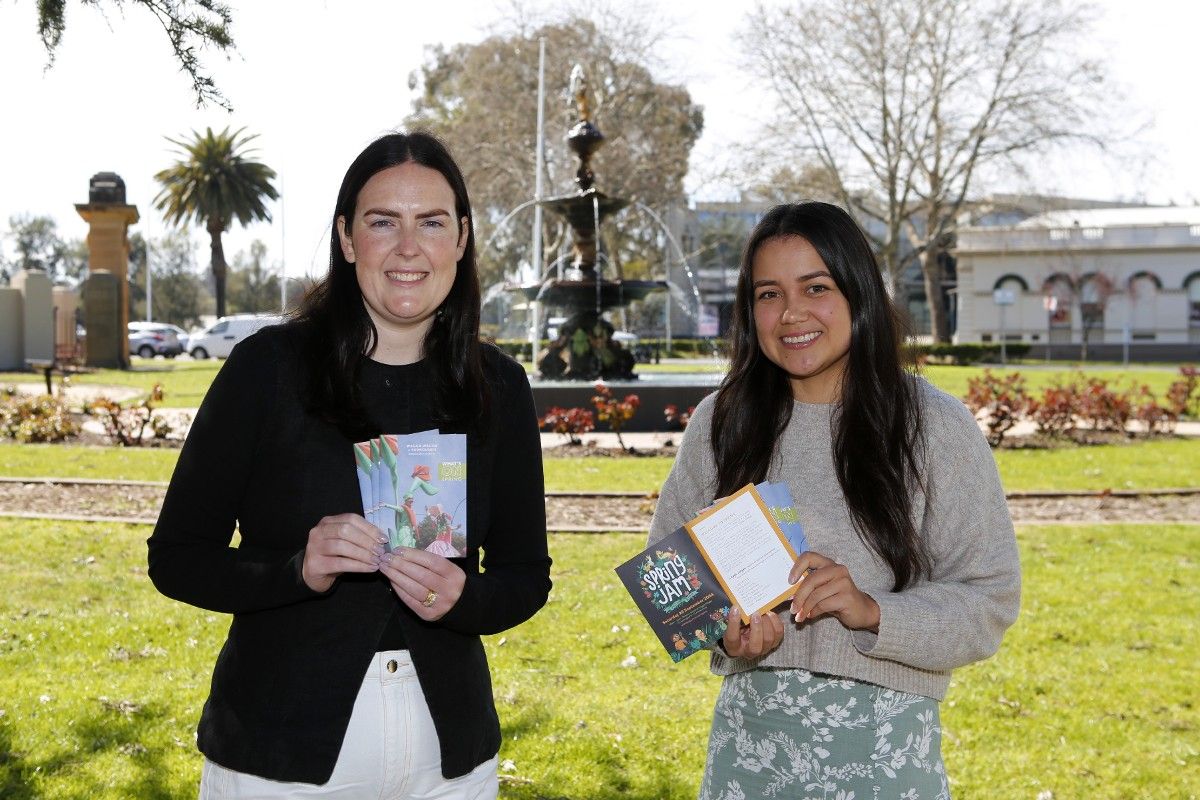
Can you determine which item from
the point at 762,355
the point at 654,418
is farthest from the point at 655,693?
the point at 654,418

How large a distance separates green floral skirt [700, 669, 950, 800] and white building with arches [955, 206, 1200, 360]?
194ft

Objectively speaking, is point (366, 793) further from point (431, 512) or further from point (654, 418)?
point (654, 418)

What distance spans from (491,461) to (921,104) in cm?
4052

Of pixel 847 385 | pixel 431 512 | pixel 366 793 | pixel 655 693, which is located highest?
pixel 847 385

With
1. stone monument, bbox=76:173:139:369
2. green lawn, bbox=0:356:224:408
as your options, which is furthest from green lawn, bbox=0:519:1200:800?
stone monument, bbox=76:173:139:369

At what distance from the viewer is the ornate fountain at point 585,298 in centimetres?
1767

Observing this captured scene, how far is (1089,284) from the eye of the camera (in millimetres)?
59031

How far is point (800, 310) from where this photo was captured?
8.34ft

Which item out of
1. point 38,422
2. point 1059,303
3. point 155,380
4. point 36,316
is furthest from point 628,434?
point 1059,303

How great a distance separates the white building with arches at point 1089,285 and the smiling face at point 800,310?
5890 cm

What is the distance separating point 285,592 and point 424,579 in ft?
0.88

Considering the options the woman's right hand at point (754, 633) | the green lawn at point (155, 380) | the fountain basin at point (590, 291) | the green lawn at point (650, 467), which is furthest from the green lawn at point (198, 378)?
the woman's right hand at point (754, 633)

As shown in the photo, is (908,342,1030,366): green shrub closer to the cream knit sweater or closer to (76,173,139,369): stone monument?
(76,173,139,369): stone monument

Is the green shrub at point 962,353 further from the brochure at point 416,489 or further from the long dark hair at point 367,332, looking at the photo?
the brochure at point 416,489
